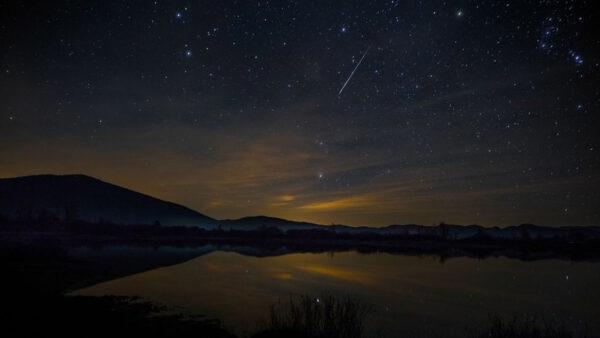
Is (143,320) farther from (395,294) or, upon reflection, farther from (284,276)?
(284,276)

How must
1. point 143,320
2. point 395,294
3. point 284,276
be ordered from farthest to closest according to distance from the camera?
point 284,276 < point 395,294 < point 143,320

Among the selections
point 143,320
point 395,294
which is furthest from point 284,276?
point 143,320

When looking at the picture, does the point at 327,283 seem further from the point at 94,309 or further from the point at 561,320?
the point at 94,309

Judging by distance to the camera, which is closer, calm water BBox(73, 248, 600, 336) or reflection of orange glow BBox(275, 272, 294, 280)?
calm water BBox(73, 248, 600, 336)

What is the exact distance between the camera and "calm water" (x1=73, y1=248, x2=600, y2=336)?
18.9 m

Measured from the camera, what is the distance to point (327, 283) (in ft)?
105

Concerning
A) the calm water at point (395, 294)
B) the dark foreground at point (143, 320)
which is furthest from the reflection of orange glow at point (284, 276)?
the dark foreground at point (143, 320)

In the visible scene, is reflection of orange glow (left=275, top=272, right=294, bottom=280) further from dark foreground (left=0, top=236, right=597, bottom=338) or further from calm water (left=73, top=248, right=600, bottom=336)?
dark foreground (left=0, top=236, right=597, bottom=338)

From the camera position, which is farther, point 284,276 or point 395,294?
point 284,276

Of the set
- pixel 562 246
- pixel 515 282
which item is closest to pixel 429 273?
pixel 515 282

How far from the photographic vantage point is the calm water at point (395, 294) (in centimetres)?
1892

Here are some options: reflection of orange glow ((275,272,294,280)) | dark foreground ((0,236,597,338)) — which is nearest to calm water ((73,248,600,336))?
reflection of orange glow ((275,272,294,280))

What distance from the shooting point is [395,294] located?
89.8 feet

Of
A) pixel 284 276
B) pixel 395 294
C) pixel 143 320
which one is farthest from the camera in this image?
pixel 284 276
